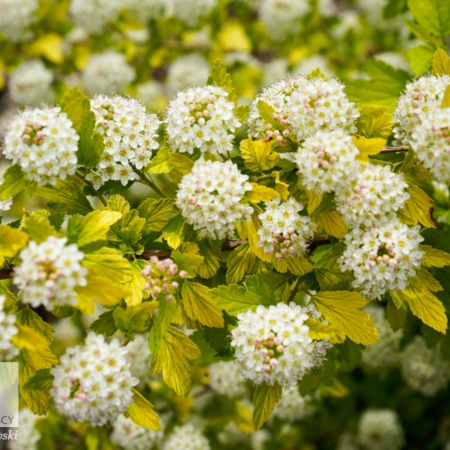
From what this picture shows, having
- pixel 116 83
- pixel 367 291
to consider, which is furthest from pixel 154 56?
pixel 367 291

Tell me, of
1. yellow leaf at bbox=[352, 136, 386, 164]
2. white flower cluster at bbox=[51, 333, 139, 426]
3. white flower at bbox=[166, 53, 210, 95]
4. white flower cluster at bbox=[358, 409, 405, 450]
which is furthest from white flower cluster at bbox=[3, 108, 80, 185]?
white flower at bbox=[166, 53, 210, 95]

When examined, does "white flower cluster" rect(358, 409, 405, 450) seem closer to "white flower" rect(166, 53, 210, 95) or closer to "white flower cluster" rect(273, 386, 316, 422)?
"white flower cluster" rect(273, 386, 316, 422)

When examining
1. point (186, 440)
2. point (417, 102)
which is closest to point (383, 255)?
point (417, 102)

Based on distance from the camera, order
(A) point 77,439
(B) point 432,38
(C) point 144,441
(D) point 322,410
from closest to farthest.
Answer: (B) point 432,38 < (C) point 144,441 < (A) point 77,439 < (D) point 322,410

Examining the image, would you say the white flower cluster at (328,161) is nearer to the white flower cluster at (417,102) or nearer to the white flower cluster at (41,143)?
the white flower cluster at (417,102)

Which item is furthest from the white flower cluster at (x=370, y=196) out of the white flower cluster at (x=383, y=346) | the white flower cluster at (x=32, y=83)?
the white flower cluster at (x=32, y=83)

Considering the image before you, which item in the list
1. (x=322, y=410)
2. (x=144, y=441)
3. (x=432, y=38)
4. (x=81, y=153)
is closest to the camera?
(x=81, y=153)

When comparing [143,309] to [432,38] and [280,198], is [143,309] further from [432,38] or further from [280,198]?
[432,38]
